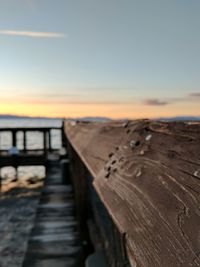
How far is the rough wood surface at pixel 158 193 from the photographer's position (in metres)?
0.82

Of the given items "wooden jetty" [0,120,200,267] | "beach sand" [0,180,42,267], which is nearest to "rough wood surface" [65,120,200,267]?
"wooden jetty" [0,120,200,267]

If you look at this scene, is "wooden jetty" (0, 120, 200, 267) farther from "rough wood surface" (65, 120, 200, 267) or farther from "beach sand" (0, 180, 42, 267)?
"beach sand" (0, 180, 42, 267)

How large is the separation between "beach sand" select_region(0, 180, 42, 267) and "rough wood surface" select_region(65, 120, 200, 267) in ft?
25.8

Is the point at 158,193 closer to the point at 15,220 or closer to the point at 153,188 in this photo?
the point at 153,188

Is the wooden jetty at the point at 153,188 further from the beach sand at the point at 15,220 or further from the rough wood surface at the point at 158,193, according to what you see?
the beach sand at the point at 15,220

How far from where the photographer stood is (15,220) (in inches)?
550

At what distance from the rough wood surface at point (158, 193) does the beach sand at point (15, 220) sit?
786 cm

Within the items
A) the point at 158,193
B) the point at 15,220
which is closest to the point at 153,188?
the point at 158,193

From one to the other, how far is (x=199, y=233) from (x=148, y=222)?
23cm

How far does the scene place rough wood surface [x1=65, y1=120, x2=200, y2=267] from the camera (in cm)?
82

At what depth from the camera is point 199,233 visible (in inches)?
30.1

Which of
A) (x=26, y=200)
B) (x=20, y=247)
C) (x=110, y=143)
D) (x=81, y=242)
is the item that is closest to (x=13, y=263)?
(x=20, y=247)

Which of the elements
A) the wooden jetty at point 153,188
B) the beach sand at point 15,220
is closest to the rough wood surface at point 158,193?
the wooden jetty at point 153,188

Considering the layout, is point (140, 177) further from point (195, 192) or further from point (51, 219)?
point (51, 219)
